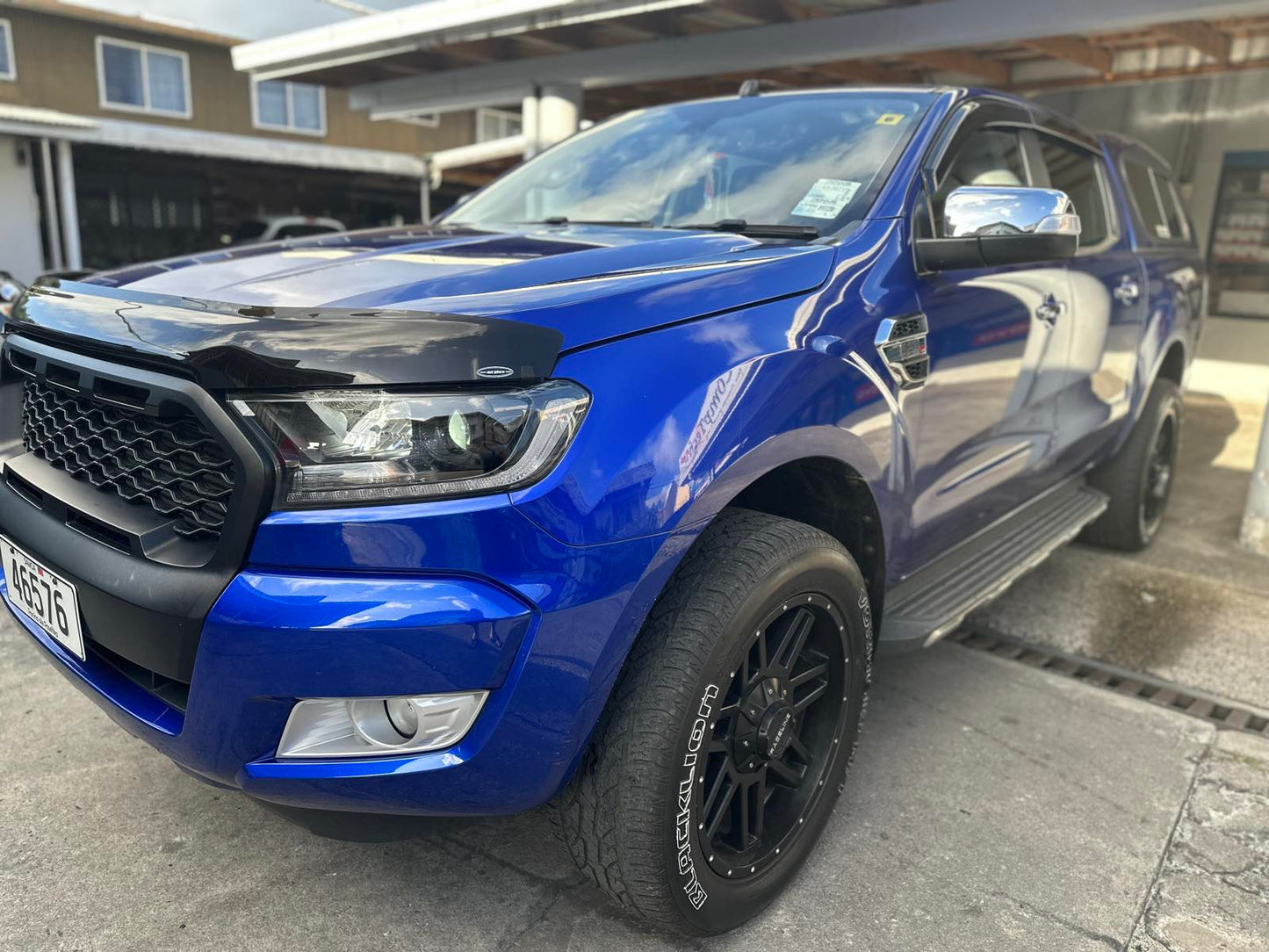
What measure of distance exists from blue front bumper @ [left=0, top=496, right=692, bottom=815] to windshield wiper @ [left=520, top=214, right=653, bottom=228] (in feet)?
4.27

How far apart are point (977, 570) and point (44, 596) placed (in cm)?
249

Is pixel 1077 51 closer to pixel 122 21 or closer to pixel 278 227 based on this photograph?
pixel 278 227

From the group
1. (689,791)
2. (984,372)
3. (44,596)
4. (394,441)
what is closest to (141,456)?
(44,596)

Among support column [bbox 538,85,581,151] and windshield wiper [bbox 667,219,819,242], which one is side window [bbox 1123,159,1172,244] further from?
support column [bbox 538,85,581,151]

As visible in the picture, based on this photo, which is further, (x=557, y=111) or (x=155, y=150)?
(x=155, y=150)

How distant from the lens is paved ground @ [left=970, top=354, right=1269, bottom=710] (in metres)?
3.51

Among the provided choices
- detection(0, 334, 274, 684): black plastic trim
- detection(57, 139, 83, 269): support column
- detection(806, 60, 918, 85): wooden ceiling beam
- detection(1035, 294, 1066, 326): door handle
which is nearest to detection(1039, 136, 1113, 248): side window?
detection(1035, 294, 1066, 326): door handle

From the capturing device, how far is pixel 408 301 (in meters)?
1.70

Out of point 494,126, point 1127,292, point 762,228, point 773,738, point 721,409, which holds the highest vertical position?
point 494,126

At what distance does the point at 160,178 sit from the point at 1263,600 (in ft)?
63.7

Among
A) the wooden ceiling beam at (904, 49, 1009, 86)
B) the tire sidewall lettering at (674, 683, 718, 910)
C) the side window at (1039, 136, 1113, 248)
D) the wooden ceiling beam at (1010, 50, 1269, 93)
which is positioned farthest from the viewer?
the wooden ceiling beam at (1010, 50, 1269, 93)

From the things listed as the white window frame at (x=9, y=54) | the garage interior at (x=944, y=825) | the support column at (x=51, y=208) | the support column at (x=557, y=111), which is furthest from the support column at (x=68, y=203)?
the garage interior at (x=944, y=825)

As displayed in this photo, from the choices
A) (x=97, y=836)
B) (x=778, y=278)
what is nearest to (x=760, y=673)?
(x=778, y=278)

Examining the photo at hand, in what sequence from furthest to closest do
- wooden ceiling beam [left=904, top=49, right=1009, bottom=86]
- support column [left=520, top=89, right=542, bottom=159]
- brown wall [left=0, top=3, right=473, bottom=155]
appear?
brown wall [left=0, top=3, right=473, bottom=155]
support column [left=520, top=89, right=542, bottom=159]
wooden ceiling beam [left=904, top=49, right=1009, bottom=86]
